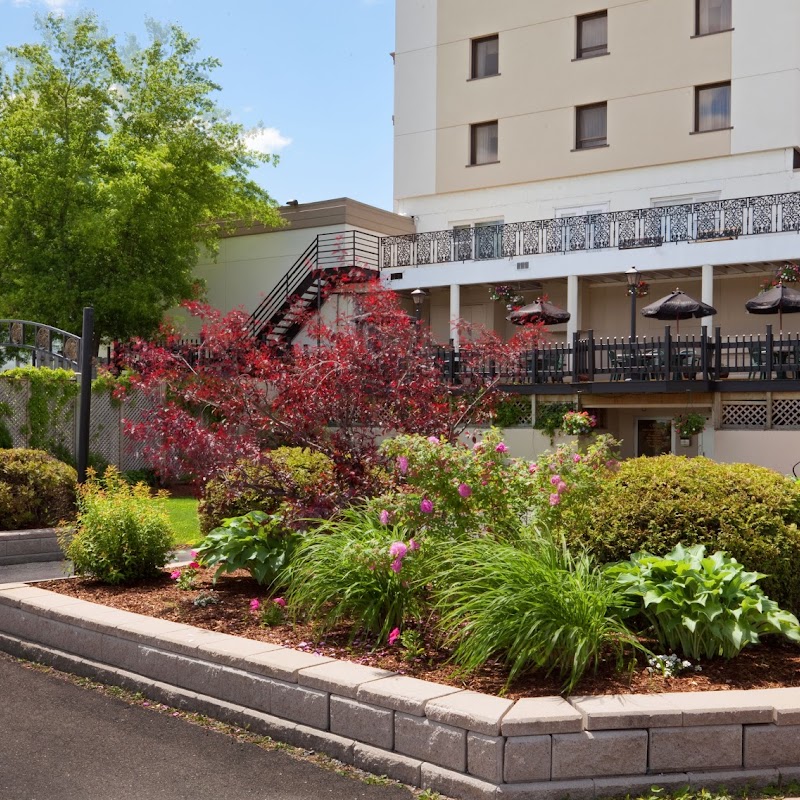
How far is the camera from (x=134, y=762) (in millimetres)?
4898

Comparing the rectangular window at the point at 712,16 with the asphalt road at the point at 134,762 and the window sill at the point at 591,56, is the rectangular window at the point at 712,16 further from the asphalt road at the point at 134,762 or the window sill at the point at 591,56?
the asphalt road at the point at 134,762

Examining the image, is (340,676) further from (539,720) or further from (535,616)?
(539,720)

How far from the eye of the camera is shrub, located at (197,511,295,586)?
24.3ft

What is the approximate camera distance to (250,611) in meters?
6.94

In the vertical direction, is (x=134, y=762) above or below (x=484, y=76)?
below

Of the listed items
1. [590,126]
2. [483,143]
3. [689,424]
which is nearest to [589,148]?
[590,126]

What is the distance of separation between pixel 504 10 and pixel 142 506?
26.1 meters

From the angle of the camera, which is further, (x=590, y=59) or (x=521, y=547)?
(x=590, y=59)

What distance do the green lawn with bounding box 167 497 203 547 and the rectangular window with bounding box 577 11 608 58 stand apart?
1919 centimetres

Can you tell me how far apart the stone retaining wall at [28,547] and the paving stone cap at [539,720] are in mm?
7605

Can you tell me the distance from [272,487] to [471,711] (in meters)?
3.79

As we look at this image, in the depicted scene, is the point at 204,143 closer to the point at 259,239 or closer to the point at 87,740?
the point at 259,239

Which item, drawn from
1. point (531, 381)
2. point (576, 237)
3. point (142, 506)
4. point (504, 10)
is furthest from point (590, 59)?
point (142, 506)

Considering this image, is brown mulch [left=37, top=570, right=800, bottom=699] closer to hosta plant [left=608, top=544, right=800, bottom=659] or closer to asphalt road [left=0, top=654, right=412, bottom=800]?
hosta plant [left=608, top=544, right=800, bottom=659]
